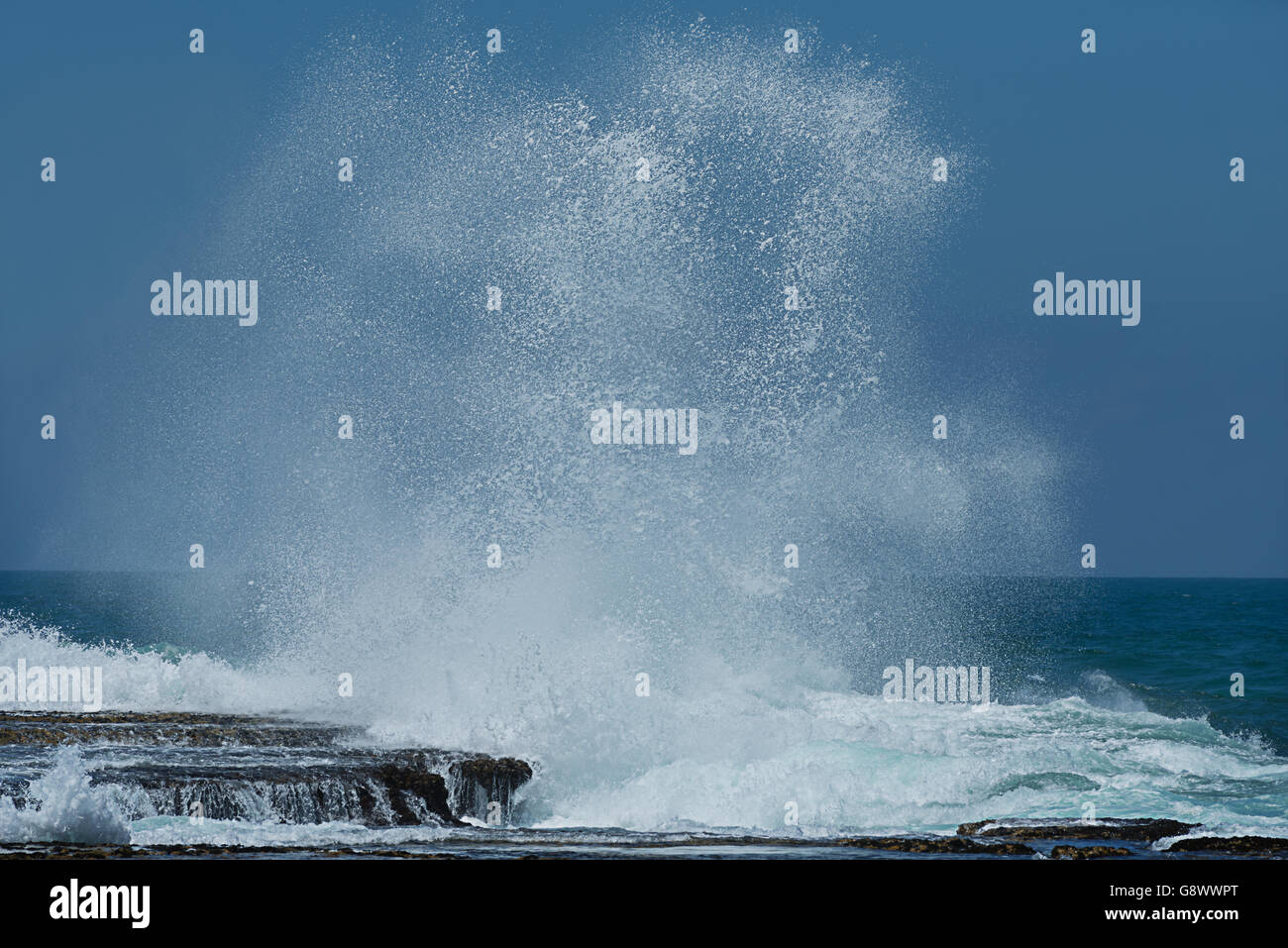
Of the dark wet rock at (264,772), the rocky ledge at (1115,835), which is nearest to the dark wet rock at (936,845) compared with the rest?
the rocky ledge at (1115,835)

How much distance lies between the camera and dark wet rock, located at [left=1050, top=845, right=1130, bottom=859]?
1209 cm

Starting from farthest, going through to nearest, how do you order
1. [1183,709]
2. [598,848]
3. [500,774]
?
[1183,709], [500,774], [598,848]

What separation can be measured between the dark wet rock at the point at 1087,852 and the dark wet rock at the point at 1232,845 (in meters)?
0.48

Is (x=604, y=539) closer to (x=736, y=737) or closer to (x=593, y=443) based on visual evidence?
(x=593, y=443)

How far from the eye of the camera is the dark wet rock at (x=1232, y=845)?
491 inches

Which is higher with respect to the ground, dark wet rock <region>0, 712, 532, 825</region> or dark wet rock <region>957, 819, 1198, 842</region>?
dark wet rock <region>0, 712, 532, 825</region>

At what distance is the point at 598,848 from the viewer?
11.7m

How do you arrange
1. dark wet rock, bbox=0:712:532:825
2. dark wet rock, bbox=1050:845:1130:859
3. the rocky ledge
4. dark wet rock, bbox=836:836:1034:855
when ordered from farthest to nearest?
dark wet rock, bbox=0:712:532:825 → the rocky ledge → dark wet rock, bbox=1050:845:1130:859 → dark wet rock, bbox=836:836:1034:855

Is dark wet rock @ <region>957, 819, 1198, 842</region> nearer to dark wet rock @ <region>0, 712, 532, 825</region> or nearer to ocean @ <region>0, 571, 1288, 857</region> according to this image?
ocean @ <region>0, 571, 1288, 857</region>

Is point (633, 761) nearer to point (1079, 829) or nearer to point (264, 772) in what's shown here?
point (264, 772)

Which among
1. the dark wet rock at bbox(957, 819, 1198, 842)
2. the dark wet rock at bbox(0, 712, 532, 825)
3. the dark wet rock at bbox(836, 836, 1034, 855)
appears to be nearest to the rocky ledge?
the dark wet rock at bbox(957, 819, 1198, 842)

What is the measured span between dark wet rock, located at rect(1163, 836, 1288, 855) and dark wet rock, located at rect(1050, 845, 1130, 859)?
18.9 inches
